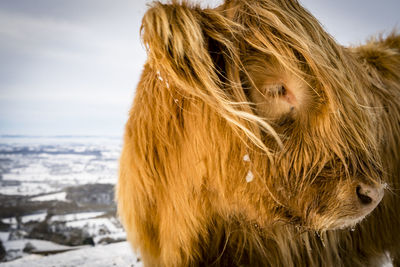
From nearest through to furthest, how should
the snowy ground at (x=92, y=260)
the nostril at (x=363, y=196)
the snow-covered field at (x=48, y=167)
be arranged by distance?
the nostril at (x=363, y=196) → the snowy ground at (x=92, y=260) → the snow-covered field at (x=48, y=167)

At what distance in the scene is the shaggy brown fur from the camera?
1063 millimetres

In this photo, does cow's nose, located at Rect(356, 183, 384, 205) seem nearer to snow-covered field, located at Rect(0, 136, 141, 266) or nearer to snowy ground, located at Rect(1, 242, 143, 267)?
snow-covered field, located at Rect(0, 136, 141, 266)

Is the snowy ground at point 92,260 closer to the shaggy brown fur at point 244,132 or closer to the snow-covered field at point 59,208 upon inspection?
the snow-covered field at point 59,208

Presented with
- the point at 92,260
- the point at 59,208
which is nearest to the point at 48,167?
the point at 59,208

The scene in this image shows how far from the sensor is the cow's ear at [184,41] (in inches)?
38.0

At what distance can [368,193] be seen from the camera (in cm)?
106

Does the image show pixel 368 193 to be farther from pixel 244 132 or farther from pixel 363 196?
pixel 244 132

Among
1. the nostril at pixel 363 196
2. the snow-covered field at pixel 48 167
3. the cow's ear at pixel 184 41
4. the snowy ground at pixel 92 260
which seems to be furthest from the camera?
the snow-covered field at pixel 48 167

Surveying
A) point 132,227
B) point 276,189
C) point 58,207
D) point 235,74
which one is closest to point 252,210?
point 276,189

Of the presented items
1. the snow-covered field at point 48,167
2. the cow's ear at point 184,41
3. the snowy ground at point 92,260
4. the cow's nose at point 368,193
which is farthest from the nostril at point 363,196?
the snow-covered field at point 48,167

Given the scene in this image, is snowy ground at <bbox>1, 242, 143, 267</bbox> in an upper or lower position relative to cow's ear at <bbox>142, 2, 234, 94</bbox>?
lower

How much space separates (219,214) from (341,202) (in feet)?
1.97

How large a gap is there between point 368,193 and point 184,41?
1.02 m

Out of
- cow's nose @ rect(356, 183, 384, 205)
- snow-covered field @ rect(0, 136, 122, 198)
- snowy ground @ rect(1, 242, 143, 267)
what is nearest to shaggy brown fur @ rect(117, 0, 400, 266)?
cow's nose @ rect(356, 183, 384, 205)
